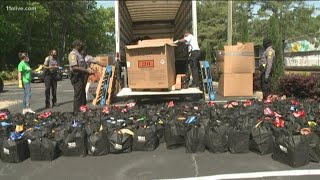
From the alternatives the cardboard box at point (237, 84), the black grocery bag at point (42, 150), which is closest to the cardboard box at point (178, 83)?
the cardboard box at point (237, 84)

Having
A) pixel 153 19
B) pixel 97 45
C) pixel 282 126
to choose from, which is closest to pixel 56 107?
pixel 153 19

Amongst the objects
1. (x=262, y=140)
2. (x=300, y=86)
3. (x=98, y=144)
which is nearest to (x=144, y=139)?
(x=98, y=144)

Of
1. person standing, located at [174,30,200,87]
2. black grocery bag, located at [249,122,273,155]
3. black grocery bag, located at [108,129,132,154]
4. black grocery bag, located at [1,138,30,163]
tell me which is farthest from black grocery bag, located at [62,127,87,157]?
person standing, located at [174,30,200,87]

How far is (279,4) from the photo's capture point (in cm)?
3934

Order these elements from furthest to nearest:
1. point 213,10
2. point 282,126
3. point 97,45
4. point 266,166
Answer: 1. point 97,45
2. point 213,10
3. point 282,126
4. point 266,166

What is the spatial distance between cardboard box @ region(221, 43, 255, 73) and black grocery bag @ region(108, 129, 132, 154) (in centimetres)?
755

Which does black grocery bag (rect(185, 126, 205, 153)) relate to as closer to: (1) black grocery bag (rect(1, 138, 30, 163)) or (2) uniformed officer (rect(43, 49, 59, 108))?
(1) black grocery bag (rect(1, 138, 30, 163))

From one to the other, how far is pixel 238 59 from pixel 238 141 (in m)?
7.47

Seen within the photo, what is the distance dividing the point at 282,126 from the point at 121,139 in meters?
2.43

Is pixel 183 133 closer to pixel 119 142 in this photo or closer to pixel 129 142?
pixel 129 142

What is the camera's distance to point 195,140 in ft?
22.3

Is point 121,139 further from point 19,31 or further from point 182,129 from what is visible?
point 19,31

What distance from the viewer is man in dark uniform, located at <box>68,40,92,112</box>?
33.7 ft

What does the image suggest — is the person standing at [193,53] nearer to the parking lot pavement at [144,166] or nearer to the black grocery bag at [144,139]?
the black grocery bag at [144,139]
